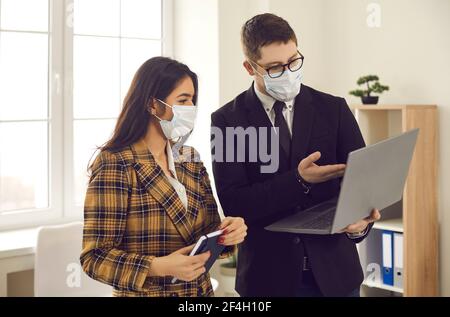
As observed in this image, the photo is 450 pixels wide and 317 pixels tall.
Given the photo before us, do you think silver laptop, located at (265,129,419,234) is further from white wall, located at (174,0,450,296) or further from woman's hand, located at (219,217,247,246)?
white wall, located at (174,0,450,296)

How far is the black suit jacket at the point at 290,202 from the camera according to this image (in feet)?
5.43

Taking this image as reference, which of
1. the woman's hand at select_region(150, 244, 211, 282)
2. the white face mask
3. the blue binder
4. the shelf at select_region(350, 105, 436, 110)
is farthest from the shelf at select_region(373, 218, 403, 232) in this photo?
the woman's hand at select_region(150, 244, 211, 282)

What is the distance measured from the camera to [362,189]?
1.50 meters

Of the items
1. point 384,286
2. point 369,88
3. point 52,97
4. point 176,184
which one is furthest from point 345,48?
point 176,184

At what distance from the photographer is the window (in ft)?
10.3

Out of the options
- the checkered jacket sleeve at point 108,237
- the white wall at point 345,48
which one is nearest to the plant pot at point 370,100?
the white wall at point 345,48

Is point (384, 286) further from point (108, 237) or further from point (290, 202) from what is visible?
point (108, 237)

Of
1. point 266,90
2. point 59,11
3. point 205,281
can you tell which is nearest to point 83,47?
point 59,11

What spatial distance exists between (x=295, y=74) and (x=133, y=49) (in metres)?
1.97

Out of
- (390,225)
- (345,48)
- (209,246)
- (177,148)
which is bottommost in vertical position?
(390,225)

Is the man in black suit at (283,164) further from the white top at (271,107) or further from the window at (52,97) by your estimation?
the window at (52,97)

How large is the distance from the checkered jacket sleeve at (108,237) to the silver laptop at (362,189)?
338 millimetres

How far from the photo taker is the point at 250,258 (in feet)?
5.60

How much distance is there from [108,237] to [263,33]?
68 cm
